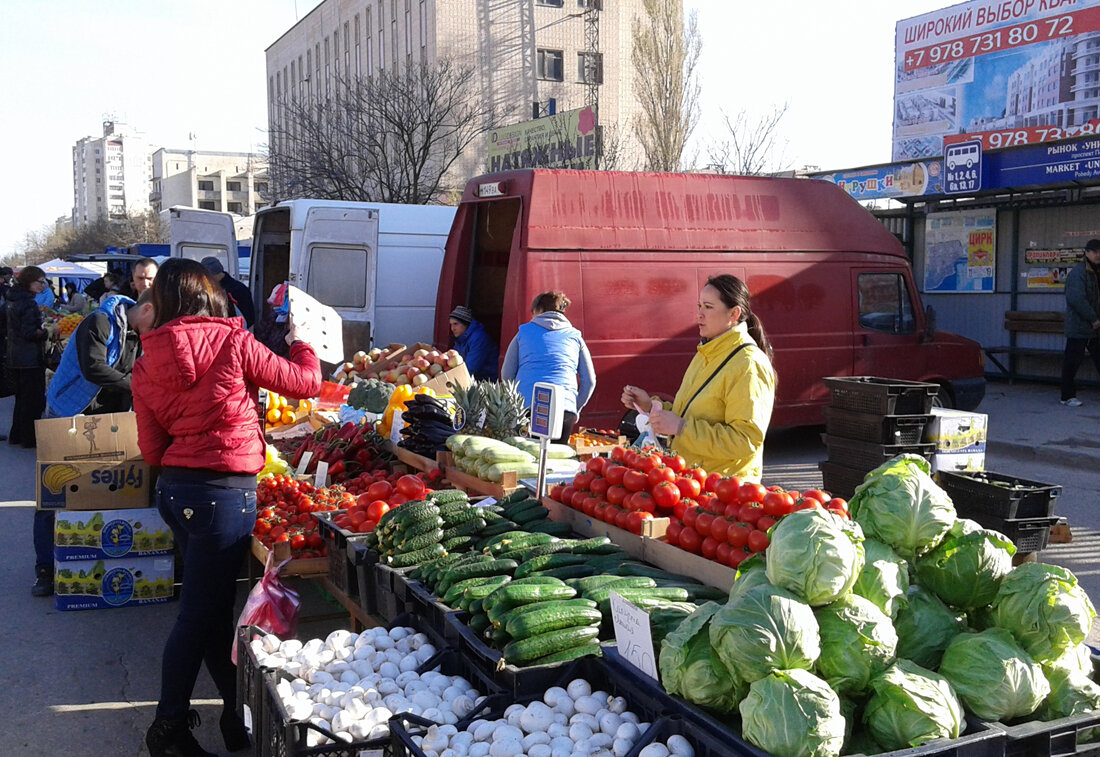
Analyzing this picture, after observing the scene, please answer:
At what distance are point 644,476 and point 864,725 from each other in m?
1.97

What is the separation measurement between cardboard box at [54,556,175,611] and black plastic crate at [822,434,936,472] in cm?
564

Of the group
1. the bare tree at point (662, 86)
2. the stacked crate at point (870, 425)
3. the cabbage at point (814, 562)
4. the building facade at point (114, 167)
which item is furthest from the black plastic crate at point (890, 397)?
the building facade at point (114, 167)

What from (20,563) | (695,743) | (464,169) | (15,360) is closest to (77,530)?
(20,563)

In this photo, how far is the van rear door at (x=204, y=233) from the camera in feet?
48.9

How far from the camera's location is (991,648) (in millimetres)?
2422

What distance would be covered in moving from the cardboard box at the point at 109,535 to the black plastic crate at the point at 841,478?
18.3 ft

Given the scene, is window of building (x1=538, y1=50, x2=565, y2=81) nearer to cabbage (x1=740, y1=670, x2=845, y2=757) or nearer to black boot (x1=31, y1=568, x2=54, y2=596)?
black boot (x1=31, y1=568, x2=54, y2=596)

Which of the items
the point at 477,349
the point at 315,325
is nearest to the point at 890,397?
the point at 477,349

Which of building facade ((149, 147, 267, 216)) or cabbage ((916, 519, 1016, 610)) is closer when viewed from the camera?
cabbage ((916, 519, 1016, 610))

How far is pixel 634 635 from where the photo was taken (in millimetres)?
2729

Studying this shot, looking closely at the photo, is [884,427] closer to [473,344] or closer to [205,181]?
[473,344]

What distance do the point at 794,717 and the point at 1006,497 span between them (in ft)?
16.7

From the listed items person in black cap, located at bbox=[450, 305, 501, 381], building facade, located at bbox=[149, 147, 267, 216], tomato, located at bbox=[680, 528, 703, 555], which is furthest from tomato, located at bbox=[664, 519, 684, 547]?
building facade, located at bbox=[149, 147, 267, 216]

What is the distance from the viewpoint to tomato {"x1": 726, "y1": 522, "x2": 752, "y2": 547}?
356cm
